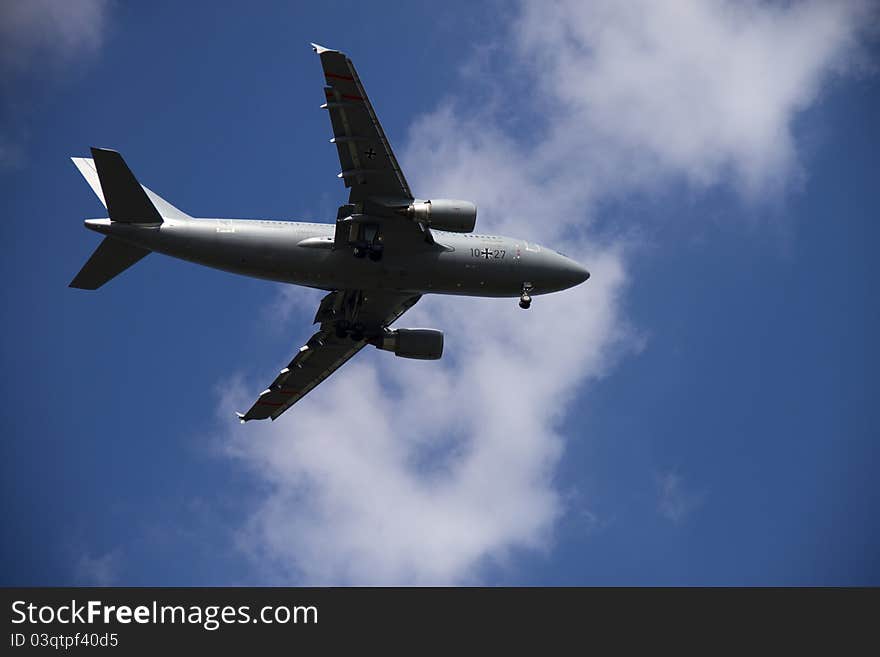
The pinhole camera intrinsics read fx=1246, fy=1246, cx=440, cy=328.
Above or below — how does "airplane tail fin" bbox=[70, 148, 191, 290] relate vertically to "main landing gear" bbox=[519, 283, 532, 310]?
above

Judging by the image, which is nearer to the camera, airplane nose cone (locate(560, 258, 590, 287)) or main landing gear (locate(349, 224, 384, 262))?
main landing gear (locate(349, 224, 384, 262))

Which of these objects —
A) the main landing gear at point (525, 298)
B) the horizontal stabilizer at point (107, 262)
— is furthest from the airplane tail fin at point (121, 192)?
the main landing gear at point (525, 298)

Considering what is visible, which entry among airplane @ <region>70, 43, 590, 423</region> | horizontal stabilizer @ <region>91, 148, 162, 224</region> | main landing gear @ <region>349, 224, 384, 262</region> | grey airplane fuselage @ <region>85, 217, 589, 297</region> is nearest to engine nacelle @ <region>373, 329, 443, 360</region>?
airplane @ <region>70, 43, 590, 423</region>

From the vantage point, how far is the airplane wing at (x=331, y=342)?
5828cm

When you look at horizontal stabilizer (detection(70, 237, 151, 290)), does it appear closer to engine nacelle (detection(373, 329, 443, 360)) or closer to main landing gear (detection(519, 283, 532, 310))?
engine nacelle (detection(373, 329, 443, 360))

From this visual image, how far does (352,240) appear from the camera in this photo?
173ft

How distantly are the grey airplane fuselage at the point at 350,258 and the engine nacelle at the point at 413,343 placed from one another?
5058mm

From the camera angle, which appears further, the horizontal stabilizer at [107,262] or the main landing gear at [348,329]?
the main landing gear at [348,329]

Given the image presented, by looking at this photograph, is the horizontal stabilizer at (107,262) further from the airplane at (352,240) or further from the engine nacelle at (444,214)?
the engine nacelle at (444,214)

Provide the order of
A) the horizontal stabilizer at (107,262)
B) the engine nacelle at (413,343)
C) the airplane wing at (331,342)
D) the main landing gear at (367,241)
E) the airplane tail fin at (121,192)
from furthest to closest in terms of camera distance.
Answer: the engine nacelle at (413,343) → the airplane wing at (331,342) → the main landing gear at (367,241) → the horizontal stabilizer at (107,262) → the airplane tail fin at (121,192)

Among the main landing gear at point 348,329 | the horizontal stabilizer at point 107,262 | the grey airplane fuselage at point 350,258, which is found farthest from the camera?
the main landing gear at point 348,329

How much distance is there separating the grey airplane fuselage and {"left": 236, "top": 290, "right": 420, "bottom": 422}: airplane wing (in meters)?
3.06

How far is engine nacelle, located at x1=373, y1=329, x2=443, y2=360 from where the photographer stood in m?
60.2
